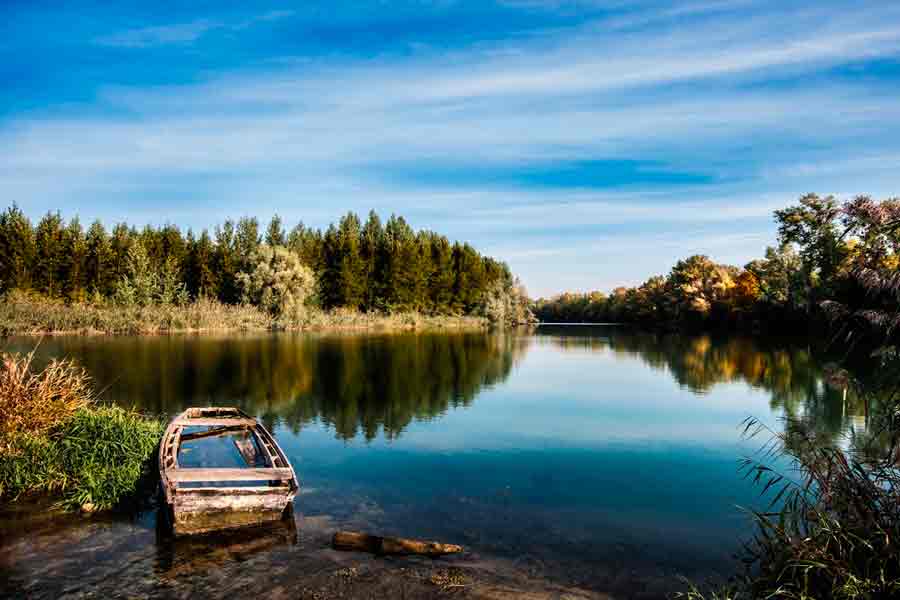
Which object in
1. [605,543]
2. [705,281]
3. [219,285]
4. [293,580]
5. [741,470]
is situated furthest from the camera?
[705,281]

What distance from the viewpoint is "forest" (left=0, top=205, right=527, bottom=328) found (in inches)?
2141

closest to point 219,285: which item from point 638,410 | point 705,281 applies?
point 638,410

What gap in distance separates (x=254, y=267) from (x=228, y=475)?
179 feet

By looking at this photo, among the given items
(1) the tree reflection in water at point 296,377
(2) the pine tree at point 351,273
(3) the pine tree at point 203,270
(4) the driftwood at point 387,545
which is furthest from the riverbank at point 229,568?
(2) the pine tree at point 351,273

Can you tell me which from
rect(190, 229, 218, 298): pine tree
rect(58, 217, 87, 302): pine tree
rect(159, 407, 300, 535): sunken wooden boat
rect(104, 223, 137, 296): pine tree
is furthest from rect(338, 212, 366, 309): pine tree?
rect(159, 407, 300, 535): sunken wooden boat

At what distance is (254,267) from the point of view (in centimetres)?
6125

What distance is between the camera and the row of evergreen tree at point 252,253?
54103 mm

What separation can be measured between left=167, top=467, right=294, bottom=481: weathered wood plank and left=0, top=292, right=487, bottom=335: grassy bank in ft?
118

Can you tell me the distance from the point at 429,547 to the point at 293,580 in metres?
1.92

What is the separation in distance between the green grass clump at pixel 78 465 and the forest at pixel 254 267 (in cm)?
4806

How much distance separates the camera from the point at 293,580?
25.4ft

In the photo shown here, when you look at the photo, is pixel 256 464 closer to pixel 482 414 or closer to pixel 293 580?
pixel 293 580

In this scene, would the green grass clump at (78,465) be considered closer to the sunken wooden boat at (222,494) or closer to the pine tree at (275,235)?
the sunken wooden boat at (222,494)

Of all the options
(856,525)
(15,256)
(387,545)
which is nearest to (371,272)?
(15,256)
